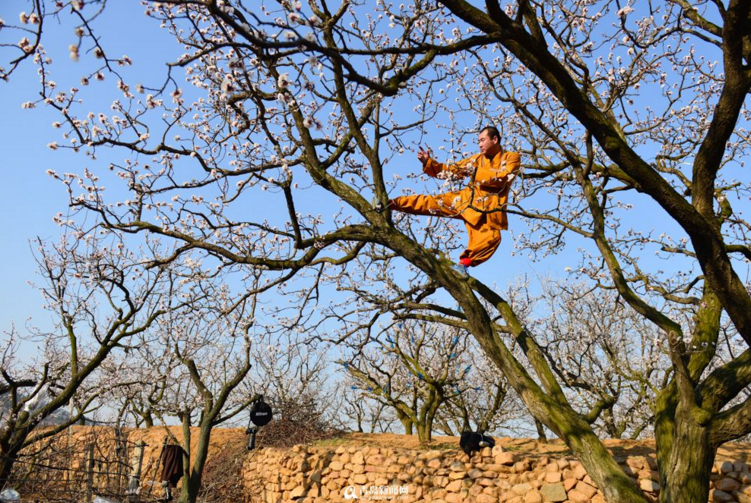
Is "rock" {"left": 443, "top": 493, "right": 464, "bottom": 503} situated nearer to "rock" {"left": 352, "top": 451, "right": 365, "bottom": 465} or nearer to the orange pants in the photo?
"rock" {"left": 352, "top": 451, "right": 365, "bottom": 465}

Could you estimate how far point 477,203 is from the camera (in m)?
4.37

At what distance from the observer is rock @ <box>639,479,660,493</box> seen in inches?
226

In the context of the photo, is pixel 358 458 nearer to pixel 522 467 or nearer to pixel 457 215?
pixel 522 467

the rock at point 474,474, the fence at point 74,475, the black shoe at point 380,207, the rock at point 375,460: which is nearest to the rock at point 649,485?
the rock at point 474,474

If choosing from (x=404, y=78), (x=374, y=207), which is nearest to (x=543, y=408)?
(x=374, y=207)

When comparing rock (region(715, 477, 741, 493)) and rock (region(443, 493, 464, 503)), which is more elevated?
rock (region(443, 493, 464, 503))

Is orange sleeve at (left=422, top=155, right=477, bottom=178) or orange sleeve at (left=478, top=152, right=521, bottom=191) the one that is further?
orange sleeve at (left=422, top=155, right=477, bottom=178)

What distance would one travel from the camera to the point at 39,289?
9.42 meters

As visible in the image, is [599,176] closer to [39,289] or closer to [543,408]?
[543,408]

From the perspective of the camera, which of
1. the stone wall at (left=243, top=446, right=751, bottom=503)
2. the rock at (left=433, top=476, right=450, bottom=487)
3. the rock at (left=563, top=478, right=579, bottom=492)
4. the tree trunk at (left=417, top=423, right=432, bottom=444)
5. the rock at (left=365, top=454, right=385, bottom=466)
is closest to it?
the stone wall at (left=243, top=446, right=751, bottom=503)

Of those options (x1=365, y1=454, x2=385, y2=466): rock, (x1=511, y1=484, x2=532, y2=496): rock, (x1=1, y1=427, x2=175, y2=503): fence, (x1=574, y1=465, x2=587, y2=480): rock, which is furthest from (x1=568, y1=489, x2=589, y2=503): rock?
(x1=1, y1=427, x2=175, y2=503): fence

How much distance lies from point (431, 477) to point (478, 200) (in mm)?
4929

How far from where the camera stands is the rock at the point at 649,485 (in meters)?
5.75

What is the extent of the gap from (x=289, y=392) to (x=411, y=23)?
1047cm
